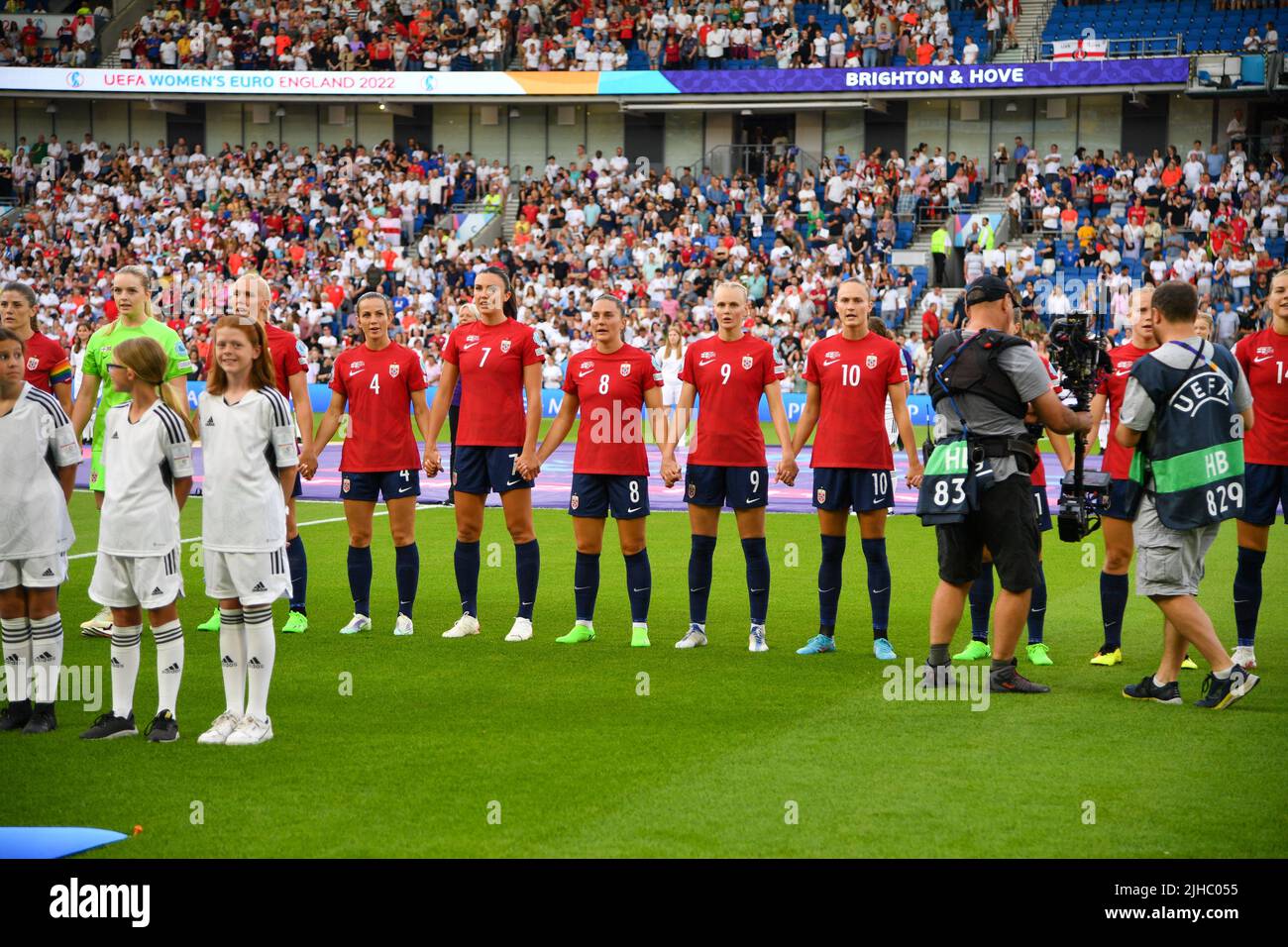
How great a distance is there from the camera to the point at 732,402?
373 inches

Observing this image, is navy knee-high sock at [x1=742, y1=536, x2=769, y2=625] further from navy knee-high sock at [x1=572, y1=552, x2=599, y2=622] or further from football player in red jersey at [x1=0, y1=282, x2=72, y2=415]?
football player in red jersey at [x1=0, y1=282, x2=72, y2=415]

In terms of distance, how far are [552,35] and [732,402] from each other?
35.7 m

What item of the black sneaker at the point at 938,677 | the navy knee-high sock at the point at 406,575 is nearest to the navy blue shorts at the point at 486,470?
the navy knee-high sock at the point at 406,575

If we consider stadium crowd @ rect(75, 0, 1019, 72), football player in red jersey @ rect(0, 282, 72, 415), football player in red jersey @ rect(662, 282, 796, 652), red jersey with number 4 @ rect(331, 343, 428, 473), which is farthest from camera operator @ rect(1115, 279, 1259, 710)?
stadium crowd @ rect(75, 0, 1019, 72)

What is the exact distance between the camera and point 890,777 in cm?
619

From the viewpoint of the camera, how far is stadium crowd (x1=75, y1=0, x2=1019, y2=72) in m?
38.8

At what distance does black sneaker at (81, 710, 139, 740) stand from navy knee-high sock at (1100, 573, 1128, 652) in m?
5.51

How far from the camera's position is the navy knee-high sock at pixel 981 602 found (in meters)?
9.11

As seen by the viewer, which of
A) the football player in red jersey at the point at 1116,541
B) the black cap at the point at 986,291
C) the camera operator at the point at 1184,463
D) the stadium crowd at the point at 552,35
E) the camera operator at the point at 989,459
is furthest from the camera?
the stadium crowd at the point at 552,35

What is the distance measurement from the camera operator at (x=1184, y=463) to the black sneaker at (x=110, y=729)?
5.00 m

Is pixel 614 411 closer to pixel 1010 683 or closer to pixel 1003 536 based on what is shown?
pixel 1003 536

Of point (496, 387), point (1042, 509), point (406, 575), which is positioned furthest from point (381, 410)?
point (1042, 509)

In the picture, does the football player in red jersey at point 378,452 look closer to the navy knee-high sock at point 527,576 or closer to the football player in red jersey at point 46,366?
the navy knee-high sock at point 527,576

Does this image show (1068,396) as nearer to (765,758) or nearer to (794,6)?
(765,758)
